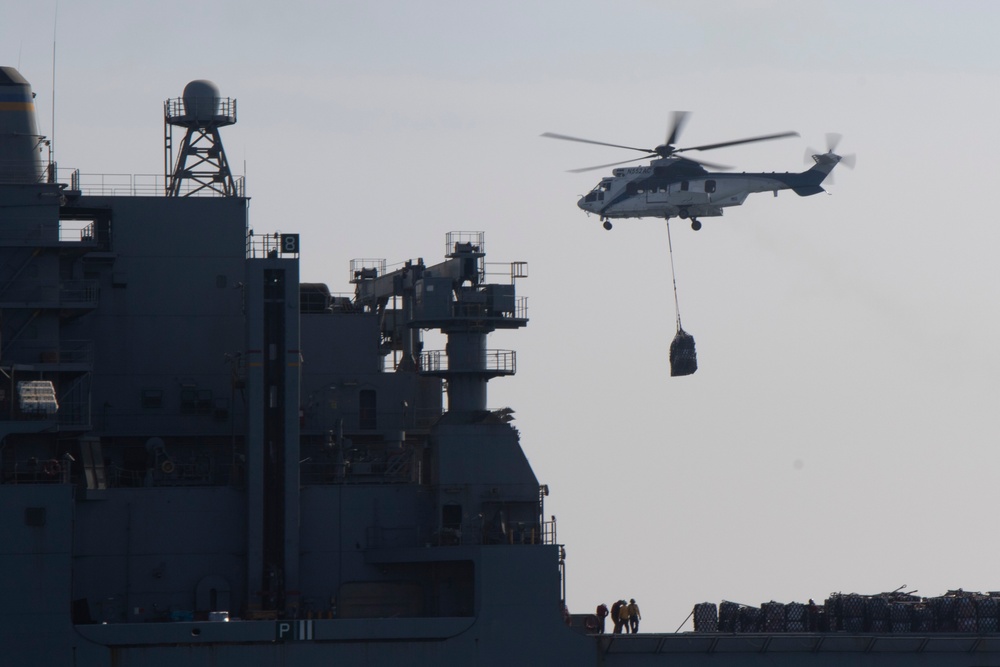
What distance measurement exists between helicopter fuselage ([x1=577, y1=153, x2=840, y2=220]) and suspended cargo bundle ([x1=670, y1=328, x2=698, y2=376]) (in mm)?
11580

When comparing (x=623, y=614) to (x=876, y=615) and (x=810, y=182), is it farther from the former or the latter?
(x=810, y=182)

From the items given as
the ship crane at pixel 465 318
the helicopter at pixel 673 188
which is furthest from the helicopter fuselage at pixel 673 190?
the ship crane at pixel 465 318

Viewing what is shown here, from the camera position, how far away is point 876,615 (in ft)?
124

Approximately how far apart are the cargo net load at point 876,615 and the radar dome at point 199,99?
18.8m

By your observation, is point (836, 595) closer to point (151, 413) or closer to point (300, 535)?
point (300, 535)

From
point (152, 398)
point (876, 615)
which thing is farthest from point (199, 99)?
point (876, 615)

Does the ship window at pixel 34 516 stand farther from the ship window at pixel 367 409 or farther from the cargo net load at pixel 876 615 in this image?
the cargo net load at pixel 876 615

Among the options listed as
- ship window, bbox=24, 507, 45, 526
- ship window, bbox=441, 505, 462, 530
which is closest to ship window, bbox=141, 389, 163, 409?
ship window, bbox=24, 507, 45, 526

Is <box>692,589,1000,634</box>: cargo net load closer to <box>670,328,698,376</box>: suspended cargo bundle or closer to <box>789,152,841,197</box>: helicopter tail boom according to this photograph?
<box>670,328,698,376</box>: suspended cargo bundle

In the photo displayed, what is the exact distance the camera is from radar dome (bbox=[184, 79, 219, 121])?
41875 mm

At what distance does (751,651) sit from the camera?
116ft

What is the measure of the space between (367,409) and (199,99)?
381 inches

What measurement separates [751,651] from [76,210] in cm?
1885

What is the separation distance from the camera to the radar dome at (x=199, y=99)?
41.9 meters
